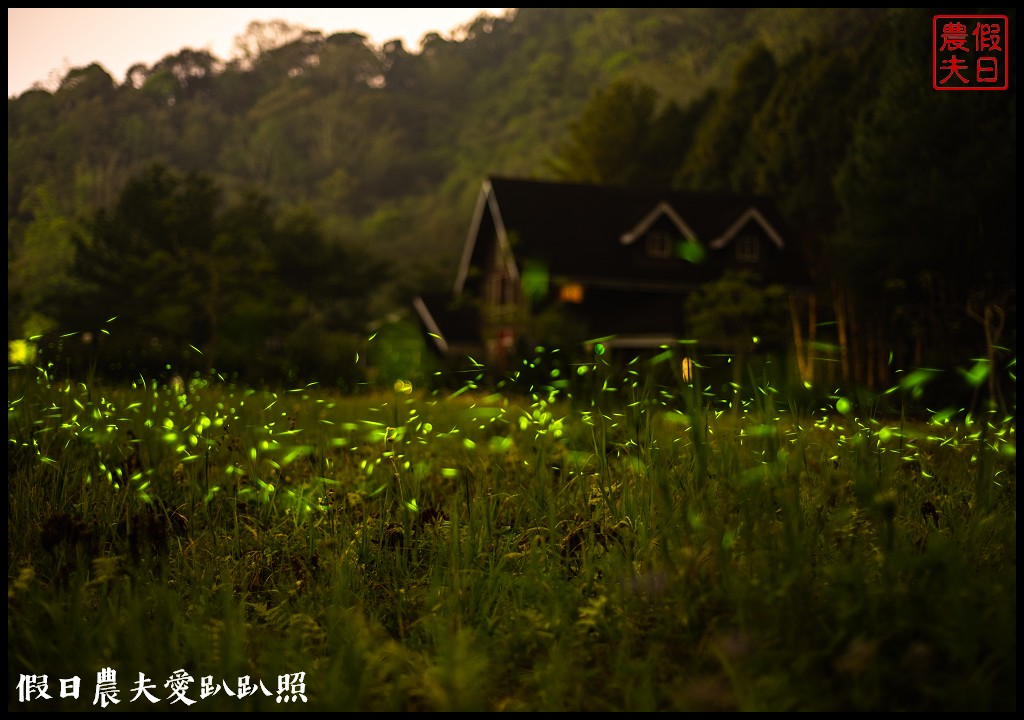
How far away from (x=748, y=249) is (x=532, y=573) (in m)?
24.8

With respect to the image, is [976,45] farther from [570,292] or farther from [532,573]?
[570,292]

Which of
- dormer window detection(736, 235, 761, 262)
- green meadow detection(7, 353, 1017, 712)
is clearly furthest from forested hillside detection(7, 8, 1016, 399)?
dormer window detection(736, 235, 761, 262)

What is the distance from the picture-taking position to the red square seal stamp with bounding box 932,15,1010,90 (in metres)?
4.30

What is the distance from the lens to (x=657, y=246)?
2525 cm

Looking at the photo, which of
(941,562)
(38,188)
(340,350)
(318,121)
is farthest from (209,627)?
(318,121)

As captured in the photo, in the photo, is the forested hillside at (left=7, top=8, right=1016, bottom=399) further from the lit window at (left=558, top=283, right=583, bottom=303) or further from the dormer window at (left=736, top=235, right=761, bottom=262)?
the lit window at (left=558, top=283, right=583, bottom=303)

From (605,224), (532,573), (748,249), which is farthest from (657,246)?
(532,573)

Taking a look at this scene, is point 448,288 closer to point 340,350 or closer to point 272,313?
point 272,313

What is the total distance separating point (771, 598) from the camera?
7.42 feet

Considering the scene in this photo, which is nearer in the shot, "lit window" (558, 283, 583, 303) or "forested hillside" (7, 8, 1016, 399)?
"forested hillside" (7, 8, 1016, 399)

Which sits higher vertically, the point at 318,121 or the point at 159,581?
the point at 318,121

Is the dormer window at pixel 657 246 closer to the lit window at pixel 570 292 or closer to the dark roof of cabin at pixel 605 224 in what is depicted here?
the dark roof of cabin at pixel 605 224

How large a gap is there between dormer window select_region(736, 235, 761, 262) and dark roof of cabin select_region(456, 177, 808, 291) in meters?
0.68

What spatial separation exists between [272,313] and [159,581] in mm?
24869
